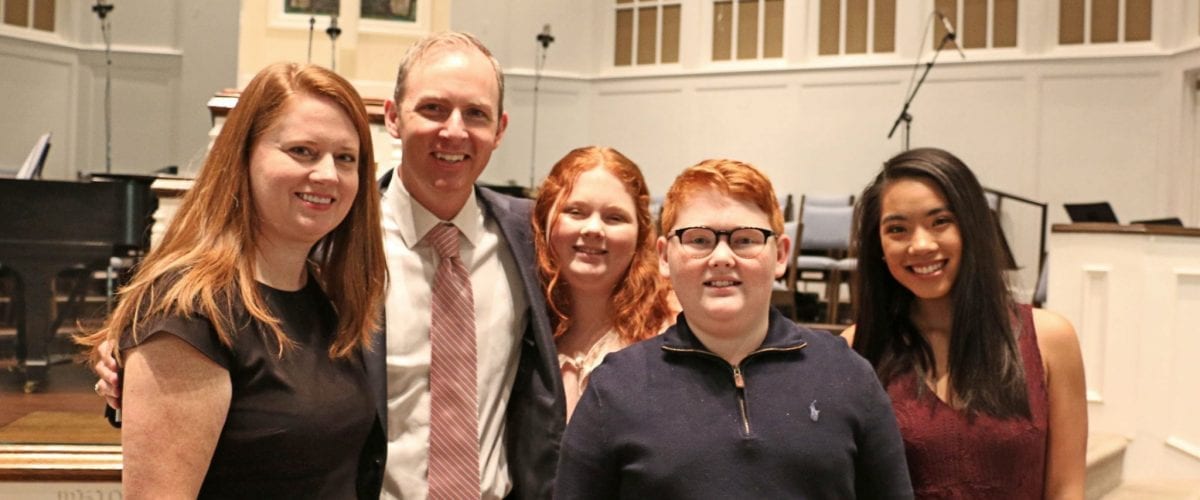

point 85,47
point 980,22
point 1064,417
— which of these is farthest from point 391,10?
point 1064,417

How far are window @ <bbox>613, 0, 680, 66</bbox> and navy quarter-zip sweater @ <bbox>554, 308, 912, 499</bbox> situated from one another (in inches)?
372

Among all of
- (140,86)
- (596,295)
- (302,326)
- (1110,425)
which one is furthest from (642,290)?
(140,86)

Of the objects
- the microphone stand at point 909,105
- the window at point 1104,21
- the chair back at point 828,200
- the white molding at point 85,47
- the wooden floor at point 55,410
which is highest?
the window at point 1104,21

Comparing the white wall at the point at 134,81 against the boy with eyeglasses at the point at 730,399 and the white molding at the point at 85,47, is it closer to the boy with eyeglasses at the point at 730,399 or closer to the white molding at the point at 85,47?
the white molding at the point at 85,47

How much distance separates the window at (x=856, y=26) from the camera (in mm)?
9930

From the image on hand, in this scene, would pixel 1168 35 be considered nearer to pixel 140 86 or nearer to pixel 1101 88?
pixel 1101 88

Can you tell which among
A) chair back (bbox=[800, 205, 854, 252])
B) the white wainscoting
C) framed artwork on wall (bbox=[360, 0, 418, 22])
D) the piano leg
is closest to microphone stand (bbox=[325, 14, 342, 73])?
framed artwork on wall (bbox=[360, 0, 418, 22])

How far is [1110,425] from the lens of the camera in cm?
507

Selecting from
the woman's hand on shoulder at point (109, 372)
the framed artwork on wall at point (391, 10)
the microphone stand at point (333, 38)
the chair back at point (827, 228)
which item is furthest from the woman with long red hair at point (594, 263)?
the framed artwork on wall at point (391, 10)

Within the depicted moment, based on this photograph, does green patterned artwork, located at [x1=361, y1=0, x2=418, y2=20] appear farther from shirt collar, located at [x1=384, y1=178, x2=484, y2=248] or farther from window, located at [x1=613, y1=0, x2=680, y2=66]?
shirt collar, located at [x1=384, y1=178, x2=484, y2=248]

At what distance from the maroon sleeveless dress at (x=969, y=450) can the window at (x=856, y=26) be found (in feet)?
27.8

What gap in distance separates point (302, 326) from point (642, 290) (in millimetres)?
705

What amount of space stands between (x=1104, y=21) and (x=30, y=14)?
30.6ft

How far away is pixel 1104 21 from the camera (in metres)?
9.13
